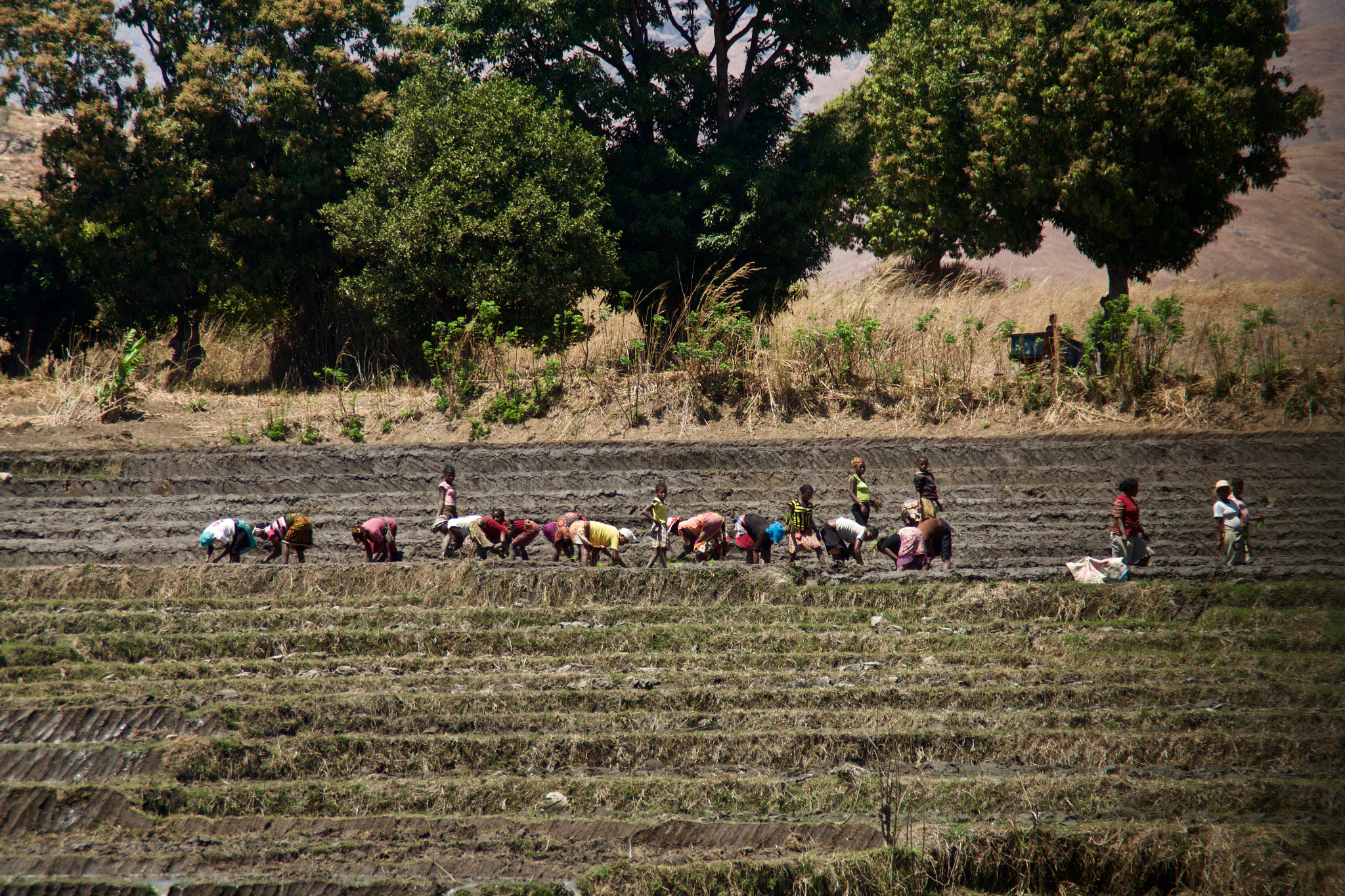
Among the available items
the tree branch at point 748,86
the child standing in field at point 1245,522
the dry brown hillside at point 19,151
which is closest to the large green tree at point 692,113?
the tree branch at point 748,86

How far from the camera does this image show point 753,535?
430 inches

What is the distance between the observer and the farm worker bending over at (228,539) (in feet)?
Answer: 36.3

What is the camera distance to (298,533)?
11266mm

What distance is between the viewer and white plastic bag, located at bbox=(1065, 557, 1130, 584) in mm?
9484

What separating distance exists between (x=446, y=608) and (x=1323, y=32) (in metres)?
25.2

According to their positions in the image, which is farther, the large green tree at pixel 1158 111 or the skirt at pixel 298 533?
the large green tree at pixel 1158 111

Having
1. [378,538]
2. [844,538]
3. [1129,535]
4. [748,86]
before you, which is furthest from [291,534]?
[748,86]

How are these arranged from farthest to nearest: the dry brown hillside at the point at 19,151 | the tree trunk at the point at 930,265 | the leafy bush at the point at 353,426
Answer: the dry brown hillside at the point at 19,151
the tree trunk at the point at 930,265
the leafy bush at the point at 353,426

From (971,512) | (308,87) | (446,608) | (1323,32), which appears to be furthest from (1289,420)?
(308,87)

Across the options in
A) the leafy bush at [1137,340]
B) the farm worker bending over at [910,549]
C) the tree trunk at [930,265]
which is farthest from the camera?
the tree trunk at [930,265]

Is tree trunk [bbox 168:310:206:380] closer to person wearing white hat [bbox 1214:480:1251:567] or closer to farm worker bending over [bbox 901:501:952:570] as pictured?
farm worker bending over [bbox 901:501:952:570]

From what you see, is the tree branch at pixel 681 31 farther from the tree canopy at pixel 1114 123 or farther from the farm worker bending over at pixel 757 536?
the farm worker bending over at pixel 757 536

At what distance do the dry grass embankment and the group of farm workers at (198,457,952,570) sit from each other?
4509 millimetres

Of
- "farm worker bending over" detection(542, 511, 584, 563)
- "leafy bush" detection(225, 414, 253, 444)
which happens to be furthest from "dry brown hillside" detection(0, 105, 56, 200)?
"farm worker bending over" detection(542, 511, 584, 563)
